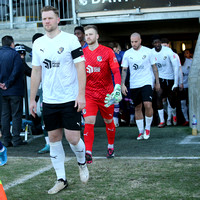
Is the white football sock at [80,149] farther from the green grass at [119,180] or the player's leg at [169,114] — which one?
the player's leg at [169,114]

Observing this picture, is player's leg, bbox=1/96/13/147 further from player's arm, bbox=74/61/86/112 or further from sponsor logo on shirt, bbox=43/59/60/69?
player's arm, bbox=74/61/86/112

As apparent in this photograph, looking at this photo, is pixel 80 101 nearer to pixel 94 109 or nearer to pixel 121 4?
pixel 94 109

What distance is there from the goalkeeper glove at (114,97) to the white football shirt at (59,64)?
1.78 metres

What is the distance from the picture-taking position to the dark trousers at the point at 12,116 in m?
9.70

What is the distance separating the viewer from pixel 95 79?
24.9ft

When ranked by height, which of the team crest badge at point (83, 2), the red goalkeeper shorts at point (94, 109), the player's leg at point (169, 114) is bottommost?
the player's leg at point (169, 114)

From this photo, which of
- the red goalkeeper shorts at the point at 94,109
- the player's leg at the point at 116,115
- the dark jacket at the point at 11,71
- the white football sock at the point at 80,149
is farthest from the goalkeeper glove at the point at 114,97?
the player's leg at the point at 116,115

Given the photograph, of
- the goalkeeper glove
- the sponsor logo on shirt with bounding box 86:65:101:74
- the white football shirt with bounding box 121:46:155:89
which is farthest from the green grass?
the white football shirt with bounding box 121:46:155:89

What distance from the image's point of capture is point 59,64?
542 cm

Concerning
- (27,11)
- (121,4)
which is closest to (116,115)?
(121,4)

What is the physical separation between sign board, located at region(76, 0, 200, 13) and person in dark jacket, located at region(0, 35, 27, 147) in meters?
4.23

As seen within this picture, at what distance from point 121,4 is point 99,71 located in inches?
247

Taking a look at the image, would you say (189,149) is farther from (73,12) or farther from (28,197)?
(73,12)

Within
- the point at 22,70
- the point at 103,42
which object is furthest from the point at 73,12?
the point at 22,70
